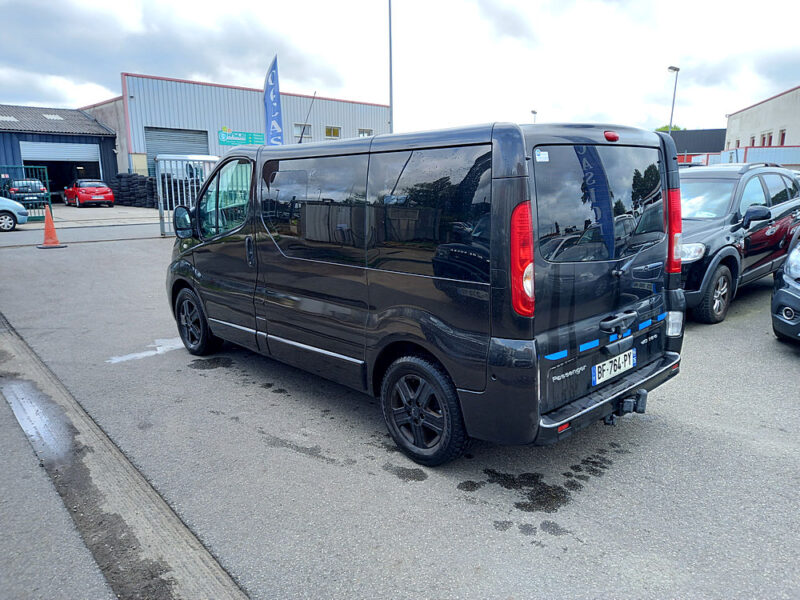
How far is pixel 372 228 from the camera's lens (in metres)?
3.53

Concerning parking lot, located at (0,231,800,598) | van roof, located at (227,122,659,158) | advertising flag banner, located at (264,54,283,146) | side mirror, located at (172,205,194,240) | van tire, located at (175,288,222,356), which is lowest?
parking lot, located at (0,231,800,598)

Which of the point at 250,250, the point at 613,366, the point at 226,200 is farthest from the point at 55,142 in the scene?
the point at 613,366

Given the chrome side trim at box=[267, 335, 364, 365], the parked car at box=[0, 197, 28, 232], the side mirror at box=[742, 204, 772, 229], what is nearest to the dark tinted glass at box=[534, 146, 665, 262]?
the chrome side trim at box=[267, 335, 364, 365]

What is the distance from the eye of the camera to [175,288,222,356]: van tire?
5.50 metres

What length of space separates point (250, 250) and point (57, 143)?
36753 mm

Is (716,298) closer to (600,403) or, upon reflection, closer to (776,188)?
(776,188)

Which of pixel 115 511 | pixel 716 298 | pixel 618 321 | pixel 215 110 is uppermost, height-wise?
pixel 215 110

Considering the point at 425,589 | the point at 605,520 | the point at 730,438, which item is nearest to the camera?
the point at 425,589

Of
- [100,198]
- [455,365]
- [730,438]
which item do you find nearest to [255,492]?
[455,365]

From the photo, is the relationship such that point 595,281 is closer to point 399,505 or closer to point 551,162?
point 551,162

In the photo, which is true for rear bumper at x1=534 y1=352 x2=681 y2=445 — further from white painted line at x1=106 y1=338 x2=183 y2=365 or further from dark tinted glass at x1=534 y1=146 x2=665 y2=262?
white painted line at x1=106 y1=338 x2=183 y2=365

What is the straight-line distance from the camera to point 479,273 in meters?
2.96

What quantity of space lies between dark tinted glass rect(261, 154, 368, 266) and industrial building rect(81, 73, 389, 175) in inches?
1132

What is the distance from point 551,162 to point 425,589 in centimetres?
209
